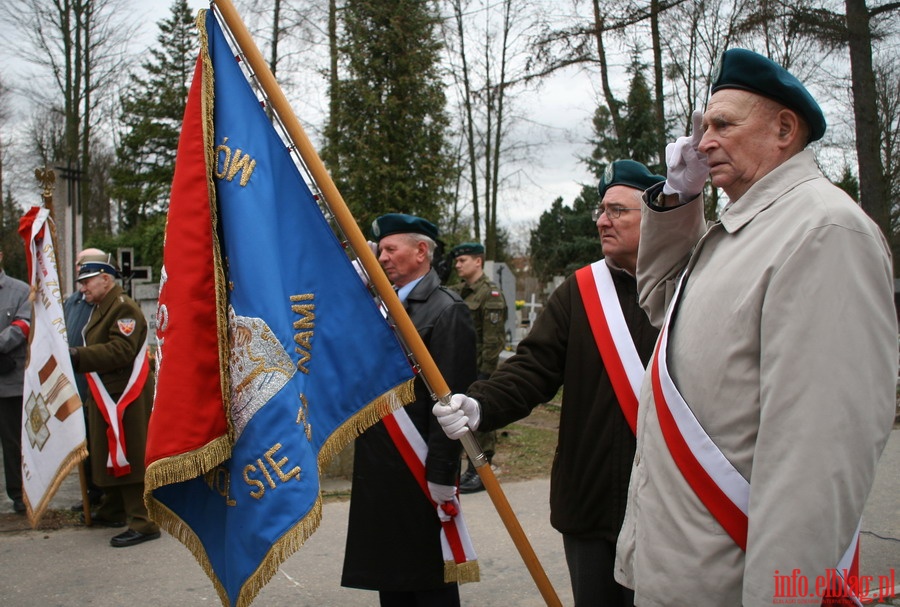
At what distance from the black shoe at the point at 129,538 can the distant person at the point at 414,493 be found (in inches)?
110

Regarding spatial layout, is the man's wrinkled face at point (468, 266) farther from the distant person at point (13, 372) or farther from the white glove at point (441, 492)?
the white glove at point (441, 492)

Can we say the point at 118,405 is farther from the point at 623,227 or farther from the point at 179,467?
the point at 623,227

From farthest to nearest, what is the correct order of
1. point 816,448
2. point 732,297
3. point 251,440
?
point 251,440 < point 732,297 < point 816,448

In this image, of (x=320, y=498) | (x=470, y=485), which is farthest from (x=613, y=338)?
(x=470, y=485)

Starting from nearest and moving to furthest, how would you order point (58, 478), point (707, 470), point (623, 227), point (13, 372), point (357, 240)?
point (707, 470), point (357, 240), point (623, 227), point (58, 478), point (13, 372)

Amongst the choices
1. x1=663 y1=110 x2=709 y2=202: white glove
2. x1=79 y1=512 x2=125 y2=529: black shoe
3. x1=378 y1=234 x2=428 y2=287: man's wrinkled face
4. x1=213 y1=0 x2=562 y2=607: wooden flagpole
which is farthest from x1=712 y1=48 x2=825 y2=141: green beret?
x1=79 y1=512 x2=125 y2=529: black shoe

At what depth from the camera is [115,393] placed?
18.6 ft

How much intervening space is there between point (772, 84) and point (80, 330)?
213 inches

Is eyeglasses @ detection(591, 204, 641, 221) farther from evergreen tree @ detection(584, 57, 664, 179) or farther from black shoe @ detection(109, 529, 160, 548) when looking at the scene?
evergreen tree @ detection(584, 57, 664, 179)

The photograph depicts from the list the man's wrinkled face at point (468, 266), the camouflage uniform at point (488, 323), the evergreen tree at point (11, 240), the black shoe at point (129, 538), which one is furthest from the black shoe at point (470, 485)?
the evergreen tree at point (11, 240)

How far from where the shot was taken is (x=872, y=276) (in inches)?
61.4

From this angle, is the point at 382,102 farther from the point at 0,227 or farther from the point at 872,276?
the point at 0,227

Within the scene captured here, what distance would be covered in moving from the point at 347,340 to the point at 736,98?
148 cm

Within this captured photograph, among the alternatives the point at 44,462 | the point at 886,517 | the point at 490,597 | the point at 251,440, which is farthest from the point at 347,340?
the point at 886,517
